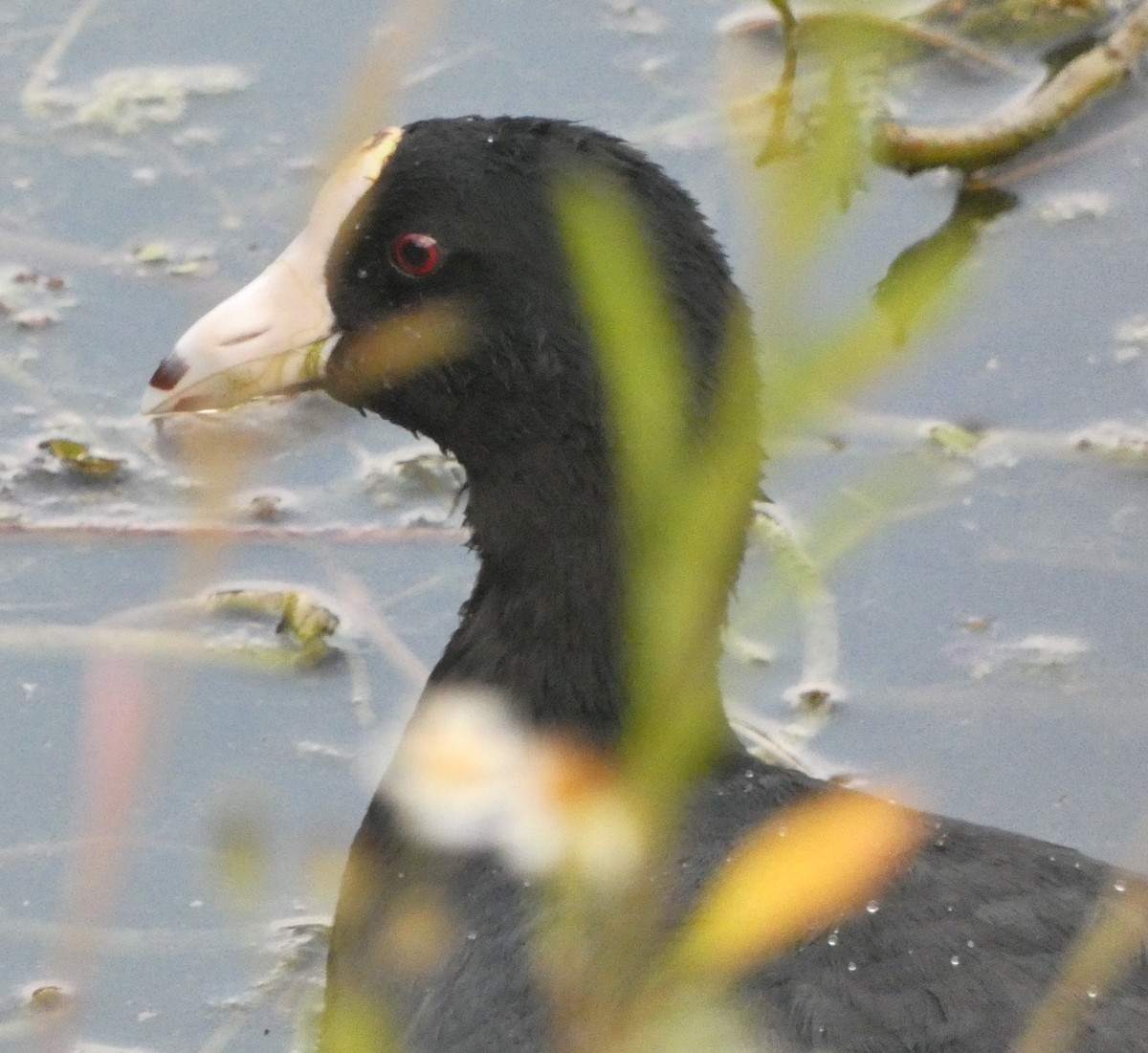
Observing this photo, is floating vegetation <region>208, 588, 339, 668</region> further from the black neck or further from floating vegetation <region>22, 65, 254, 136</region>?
floating vegetation <region>22, 65, 254, 136</region>

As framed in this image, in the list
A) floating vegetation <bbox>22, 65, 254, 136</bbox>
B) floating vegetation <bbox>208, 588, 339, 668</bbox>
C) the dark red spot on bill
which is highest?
the dark red spot on bill

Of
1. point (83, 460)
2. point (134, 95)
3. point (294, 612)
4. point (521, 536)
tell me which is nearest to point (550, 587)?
point (521, 536)

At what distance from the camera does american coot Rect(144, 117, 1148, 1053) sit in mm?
2861

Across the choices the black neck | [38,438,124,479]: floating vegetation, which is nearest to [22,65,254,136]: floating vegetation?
[38,438,124,479]: floating vegetation

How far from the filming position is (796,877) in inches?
116

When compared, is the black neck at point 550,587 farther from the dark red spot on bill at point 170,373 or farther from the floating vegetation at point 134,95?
the floating vegetation at point 134,95

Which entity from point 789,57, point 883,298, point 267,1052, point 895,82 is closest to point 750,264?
point 883,298

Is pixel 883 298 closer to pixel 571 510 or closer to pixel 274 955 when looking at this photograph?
pixel 571 510

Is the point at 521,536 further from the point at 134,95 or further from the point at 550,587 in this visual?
the point at 134,95

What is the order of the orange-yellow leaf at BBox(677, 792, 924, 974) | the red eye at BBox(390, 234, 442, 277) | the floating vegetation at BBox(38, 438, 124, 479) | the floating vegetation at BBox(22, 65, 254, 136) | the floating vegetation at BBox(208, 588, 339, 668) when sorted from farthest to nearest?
1. the floating vegetation at BBox(22, 65, 254, 136)
2. the floating vegetation at BBox(38, 438, 124, 479)
3. the floating vegetation at BBox(208, 588, 339, 668)
4. the red eye at BBox(390, 234, 442, 277)
5. the orange-yellow leaf at BBox(677, 792, 924, 974)

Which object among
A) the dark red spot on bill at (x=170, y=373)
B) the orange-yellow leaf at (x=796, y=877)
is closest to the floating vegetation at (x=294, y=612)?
the dark red spot on bill at (x=170, y=373)

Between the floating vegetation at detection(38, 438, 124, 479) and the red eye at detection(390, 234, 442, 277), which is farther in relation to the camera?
the floating vegetation at detection(38, 438, 124, 479)

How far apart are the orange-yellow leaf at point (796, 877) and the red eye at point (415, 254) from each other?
0.78 m

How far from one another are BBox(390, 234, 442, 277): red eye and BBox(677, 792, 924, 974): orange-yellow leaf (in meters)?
0.78
